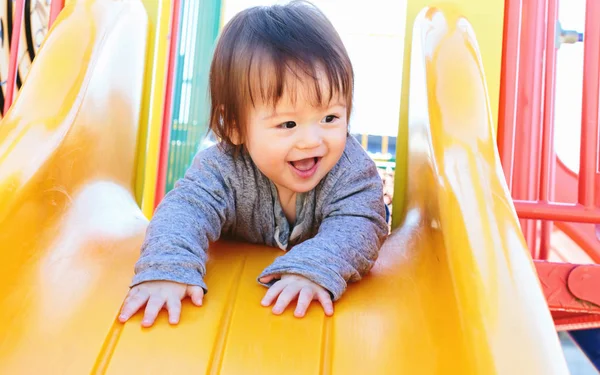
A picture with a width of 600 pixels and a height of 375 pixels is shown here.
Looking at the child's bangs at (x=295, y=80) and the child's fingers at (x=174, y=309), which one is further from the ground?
the child's bangs at (x=295, y=80)

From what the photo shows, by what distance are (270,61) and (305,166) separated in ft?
0.64

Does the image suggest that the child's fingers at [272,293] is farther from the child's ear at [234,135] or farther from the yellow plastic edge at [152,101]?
the yellow plastic edge at [152,101]

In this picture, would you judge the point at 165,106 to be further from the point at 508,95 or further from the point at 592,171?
the point at 592,171

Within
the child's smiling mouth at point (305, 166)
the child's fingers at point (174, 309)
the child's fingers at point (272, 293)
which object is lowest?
the child's fingers at point (174, 309)

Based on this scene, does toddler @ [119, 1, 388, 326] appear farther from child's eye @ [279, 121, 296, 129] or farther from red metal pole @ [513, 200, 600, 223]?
red metal pole @ [513, 200, 600, 223]

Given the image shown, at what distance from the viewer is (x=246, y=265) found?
3.69ft

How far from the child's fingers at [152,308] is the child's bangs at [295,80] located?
0.38m

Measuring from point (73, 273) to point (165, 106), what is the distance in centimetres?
106

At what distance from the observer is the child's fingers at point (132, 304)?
0.91 meters

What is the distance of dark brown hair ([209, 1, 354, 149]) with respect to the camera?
110 cm

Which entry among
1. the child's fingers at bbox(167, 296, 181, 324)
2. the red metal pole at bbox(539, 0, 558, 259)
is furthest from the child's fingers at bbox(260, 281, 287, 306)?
the red metal pole at bbox(539, 0, 558, 259)

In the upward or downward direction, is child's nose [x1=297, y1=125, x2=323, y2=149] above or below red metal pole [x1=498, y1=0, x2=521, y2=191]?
below

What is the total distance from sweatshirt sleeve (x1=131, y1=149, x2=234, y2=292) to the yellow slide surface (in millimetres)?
52

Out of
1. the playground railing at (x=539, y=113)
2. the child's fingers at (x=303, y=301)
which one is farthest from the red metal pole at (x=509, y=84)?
the child's fingers at (x=303, y=301)
